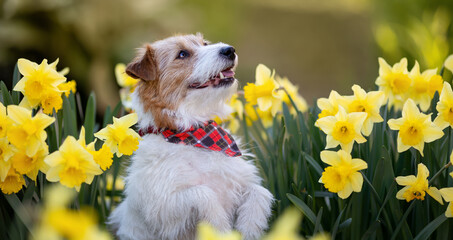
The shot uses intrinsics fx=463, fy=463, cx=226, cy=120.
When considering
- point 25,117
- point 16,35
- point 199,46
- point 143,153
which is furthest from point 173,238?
point 16,35

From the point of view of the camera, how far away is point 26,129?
1.62 m

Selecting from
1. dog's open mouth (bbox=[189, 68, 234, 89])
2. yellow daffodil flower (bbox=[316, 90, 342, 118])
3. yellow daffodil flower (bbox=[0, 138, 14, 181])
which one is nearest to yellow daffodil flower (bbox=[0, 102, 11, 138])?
yellow daffodil flower (bbox=[0, 138, 14, 181])

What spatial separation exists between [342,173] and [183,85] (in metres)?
0.79

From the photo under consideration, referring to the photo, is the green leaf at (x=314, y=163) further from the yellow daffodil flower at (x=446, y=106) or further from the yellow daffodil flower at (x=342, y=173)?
the yellow daffodil flower at (x=446, y=106)

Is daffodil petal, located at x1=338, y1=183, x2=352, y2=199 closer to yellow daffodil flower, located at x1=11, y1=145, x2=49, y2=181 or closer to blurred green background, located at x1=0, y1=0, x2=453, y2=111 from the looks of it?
yellow daffodil flower, located at x1=11, y1=145, x2=49, y2=181

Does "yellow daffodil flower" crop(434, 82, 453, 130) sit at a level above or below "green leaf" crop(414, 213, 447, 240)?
above

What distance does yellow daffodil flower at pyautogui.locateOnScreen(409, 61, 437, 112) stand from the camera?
2.27 m

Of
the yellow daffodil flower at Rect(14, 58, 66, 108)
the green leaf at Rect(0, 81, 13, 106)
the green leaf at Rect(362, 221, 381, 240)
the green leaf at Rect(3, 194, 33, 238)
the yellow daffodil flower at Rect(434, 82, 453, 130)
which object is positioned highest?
the yellow daffodil flower at Rect(434, 82, 453, 130)

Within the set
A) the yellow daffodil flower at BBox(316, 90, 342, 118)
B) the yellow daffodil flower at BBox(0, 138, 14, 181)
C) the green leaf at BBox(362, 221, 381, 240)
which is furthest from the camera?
the yellow daffodil flower at BBox(316, 90, 342, 118)

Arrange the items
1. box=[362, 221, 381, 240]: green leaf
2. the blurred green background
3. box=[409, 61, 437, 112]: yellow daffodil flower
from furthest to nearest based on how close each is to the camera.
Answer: the blurred green background
box=[409, 61, 437, 112]: yellow daffodil flower
box=[362, 221, 381, 240]: green leaf

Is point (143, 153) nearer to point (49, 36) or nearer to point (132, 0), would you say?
point (49, 36)

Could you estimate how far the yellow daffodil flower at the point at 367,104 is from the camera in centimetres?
190

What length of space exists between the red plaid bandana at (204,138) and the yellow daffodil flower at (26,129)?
52cm

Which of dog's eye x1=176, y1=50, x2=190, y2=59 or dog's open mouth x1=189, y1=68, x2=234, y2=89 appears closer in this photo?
dog's open mouth x1=189, y1=68, x2=234, y2=89
